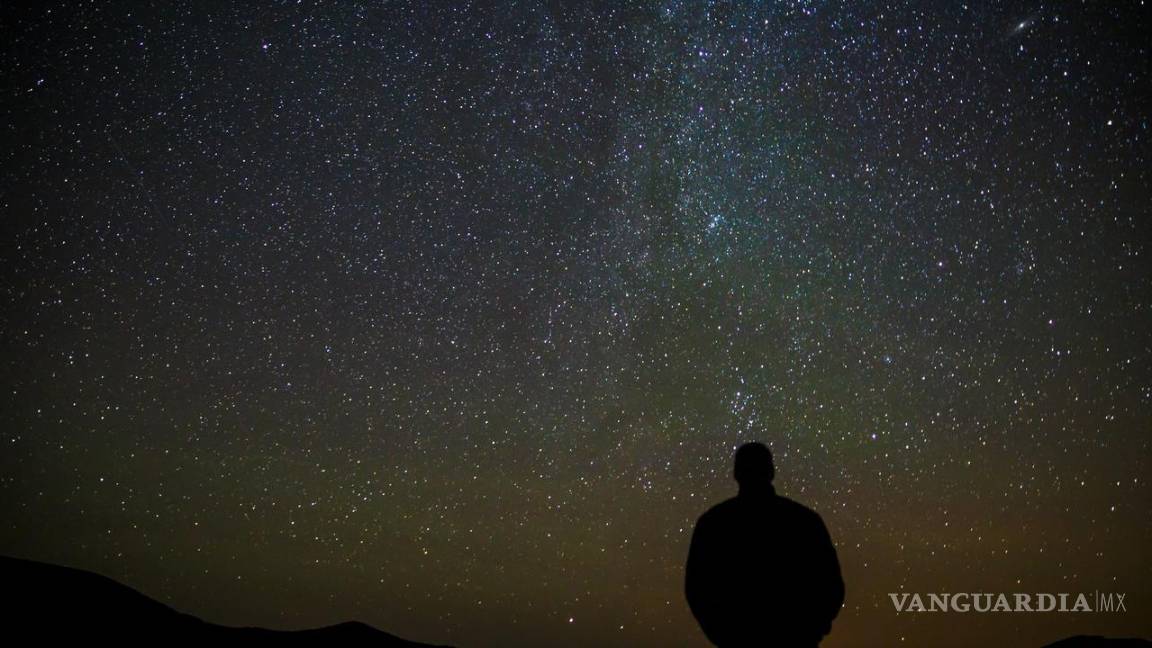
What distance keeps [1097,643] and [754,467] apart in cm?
2130

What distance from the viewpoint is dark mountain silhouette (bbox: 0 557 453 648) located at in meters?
8.79

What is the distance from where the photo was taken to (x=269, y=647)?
13.6 meters

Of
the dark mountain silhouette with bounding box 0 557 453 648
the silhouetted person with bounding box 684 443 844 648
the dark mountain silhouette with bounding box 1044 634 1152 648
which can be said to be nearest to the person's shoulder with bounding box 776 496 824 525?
the silhouetted person with bounding box 684 443 844 648

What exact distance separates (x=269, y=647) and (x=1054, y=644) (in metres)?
20.5

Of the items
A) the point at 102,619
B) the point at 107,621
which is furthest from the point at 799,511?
the point at 102,619

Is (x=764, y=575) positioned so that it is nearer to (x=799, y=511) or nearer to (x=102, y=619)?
(x=799, y=511)

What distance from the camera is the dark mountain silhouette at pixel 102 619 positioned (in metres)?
8.79

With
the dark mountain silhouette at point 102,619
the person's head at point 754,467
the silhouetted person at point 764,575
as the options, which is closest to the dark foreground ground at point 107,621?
the dark mountain silhouette at point 102,619

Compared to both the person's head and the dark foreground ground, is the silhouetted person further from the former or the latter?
the dark foreground ground

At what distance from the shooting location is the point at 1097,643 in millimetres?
17016

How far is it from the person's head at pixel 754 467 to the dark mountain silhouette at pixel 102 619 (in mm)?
9280

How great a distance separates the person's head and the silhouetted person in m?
0.05

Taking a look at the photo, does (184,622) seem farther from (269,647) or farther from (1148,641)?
(1148,641)

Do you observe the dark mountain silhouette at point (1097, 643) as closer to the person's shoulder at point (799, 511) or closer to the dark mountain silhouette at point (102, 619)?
the dark mountain silhouette at point (102, 619)
